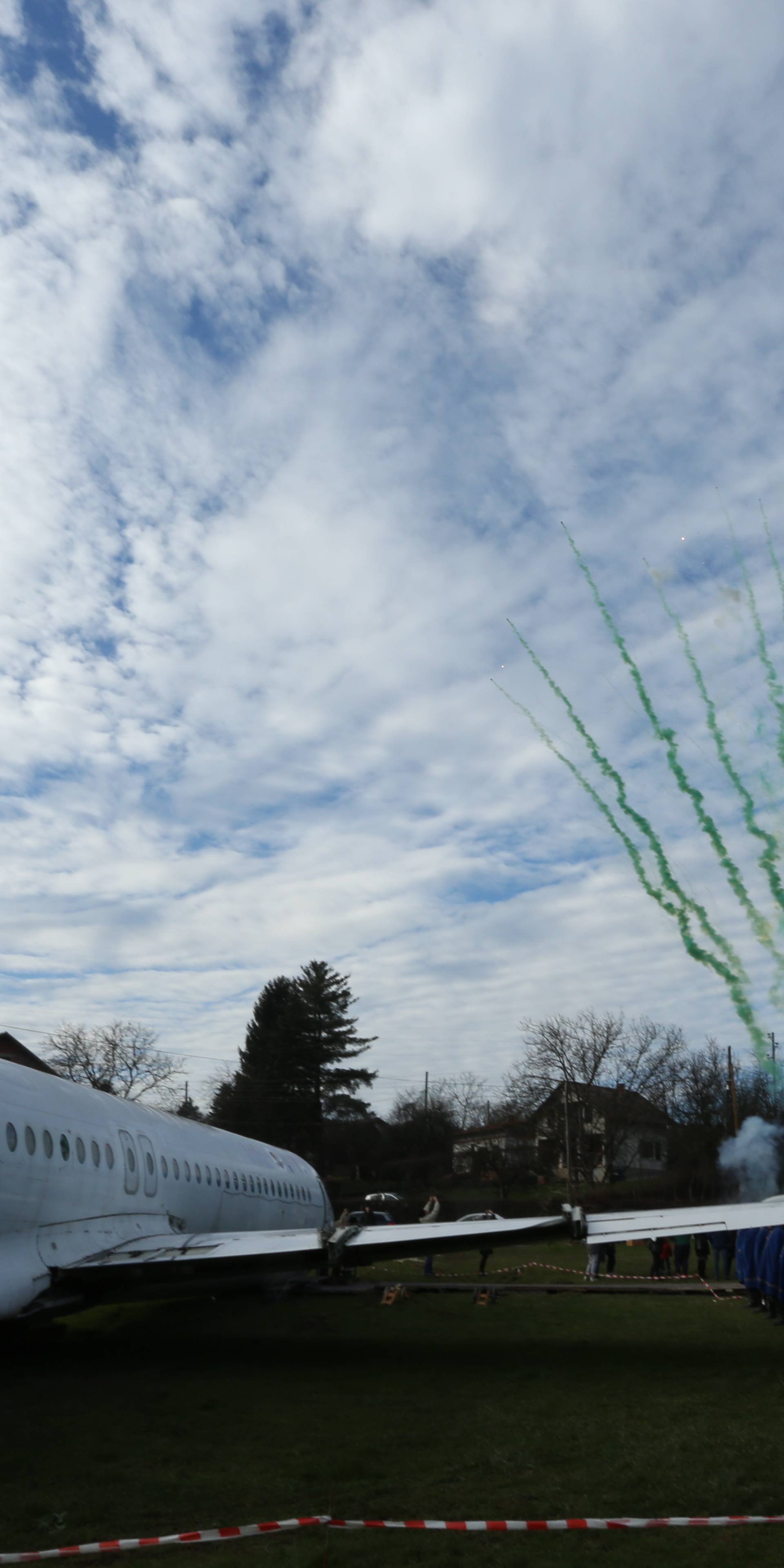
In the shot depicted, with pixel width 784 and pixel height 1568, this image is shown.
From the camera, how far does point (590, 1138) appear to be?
6272 centimetres

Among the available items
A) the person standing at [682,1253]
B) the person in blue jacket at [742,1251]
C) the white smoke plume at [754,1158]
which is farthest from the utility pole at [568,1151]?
the person in blue jacket at [742,1251]

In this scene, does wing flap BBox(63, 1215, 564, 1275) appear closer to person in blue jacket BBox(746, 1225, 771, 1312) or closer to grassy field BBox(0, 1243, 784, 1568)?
grassy field BBox(0, 1243, 784, 1568)

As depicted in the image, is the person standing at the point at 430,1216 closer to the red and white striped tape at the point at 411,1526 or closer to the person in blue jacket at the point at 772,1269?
the person in blue jacket at the point at 772,1269

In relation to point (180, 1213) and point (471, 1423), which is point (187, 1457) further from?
point (180, 1213)

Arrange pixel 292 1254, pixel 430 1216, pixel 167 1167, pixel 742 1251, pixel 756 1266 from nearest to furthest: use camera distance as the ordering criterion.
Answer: pixel 292 1254
pixel 756 1266
pixel 167 1167
pixel 742 1251
pixel 430 1216

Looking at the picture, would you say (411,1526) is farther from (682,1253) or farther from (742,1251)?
(682,1253)

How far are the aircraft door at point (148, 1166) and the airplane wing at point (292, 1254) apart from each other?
2.81 metres

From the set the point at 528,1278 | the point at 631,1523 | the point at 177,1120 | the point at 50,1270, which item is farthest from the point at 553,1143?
the point at 631,1523

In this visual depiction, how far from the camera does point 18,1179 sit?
11.9m

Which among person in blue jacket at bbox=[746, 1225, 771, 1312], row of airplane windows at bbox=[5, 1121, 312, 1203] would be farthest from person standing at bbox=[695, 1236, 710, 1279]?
row of airplane windows at bbox=[5, 1121, 312, 1203]

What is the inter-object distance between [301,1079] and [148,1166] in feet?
178

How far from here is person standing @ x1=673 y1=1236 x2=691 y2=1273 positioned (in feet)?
78.2

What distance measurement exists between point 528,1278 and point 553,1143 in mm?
41822

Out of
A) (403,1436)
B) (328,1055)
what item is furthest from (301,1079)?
(403,1436)
